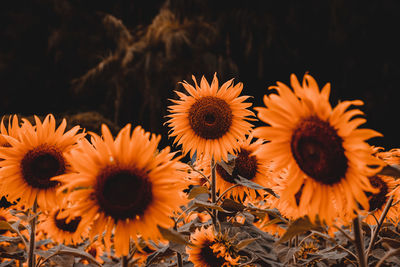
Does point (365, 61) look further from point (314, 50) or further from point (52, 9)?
point (52, 9)

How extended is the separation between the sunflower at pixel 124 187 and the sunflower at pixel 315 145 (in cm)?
35

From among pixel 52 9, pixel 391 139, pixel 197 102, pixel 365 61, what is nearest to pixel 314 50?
pixel 365 61

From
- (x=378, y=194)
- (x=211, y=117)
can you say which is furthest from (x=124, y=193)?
(x=378, y=194)

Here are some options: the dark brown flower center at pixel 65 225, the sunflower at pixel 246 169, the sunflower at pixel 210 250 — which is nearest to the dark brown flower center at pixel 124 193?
the sunflower at pixel 210 250

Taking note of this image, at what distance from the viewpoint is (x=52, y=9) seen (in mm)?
12492

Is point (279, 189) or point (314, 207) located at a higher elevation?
point (279, 189)

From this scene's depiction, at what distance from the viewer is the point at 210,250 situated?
1.62 m

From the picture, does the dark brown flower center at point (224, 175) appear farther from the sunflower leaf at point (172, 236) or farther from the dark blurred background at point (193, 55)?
the dark blurred background at point (193, 55)

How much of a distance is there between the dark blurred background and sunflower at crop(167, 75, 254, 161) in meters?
6.06

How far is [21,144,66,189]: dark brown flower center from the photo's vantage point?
1.44m

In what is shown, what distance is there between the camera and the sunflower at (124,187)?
1068mm

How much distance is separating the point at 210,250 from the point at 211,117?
82cm

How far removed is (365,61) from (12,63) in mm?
11431

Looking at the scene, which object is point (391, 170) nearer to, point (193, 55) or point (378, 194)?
point (378, 194)
